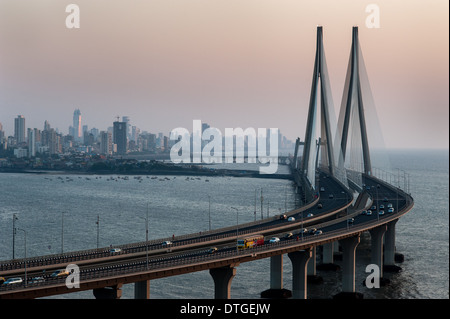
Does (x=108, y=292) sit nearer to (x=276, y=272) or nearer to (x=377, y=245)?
(x=276, y=272)

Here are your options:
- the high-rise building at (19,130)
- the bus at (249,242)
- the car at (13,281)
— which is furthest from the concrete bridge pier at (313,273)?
the high-rise building at (19,130)

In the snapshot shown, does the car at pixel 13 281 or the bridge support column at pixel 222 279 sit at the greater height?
the car at pixel 13 281

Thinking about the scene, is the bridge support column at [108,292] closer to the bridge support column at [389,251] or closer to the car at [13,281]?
the car at [13,281]

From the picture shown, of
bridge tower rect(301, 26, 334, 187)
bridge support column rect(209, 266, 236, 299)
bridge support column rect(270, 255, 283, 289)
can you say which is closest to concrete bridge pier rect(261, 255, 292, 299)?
bridge support column rect(270, 255, 283, 289)

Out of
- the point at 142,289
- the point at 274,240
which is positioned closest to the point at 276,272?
the point at 274,240
